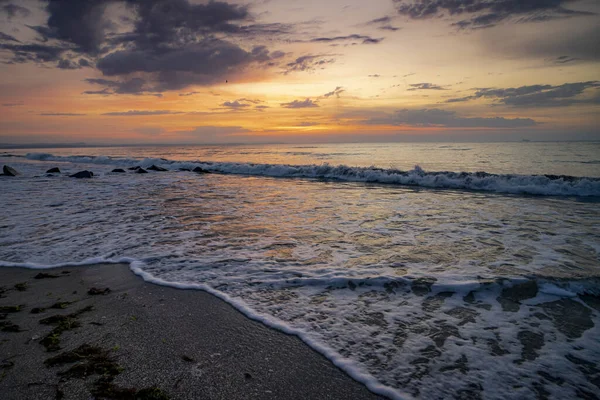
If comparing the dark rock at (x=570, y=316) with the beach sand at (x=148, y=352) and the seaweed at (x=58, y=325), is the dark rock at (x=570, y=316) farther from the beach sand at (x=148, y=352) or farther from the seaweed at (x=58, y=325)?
the seaweed at (x=58, y=325)

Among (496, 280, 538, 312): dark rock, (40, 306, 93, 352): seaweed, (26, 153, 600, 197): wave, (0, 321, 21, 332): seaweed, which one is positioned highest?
(26, 153, 600, 197): wave

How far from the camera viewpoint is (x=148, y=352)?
271 cm

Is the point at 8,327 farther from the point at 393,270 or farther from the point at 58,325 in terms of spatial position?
the point at 393,270

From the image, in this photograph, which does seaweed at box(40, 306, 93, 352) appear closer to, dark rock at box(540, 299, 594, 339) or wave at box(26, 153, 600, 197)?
dark rock at box(540, 299, 594, 339)

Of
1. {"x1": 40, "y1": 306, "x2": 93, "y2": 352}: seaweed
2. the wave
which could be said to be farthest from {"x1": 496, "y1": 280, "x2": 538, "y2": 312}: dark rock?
the wave

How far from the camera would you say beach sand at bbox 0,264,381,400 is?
7.43 feet

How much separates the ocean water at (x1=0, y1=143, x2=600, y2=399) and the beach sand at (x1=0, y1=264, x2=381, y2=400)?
0.26 m

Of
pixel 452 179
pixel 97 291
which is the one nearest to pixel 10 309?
pixel 97 291

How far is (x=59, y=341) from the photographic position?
9.25 ft

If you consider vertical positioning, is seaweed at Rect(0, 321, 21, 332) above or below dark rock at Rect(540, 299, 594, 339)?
above

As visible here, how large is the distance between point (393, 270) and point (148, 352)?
3.14 meters

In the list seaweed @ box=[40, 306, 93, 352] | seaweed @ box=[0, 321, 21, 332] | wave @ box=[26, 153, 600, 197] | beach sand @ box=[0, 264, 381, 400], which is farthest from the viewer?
wave @ box=[26, 153, 600, 197]

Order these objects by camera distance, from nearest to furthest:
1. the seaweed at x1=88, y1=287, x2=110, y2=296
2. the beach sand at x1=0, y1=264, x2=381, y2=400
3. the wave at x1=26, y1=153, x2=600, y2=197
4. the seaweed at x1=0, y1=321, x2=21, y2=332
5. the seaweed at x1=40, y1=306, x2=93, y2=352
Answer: the beach sand at x1=0, y1=264, x2=381, y2=400
the seaweed at x1=40, y1=306, x2=93, y2=352
the seaweed at x1=0, y1=321, x2=21, y2=332
the seaweed at x1=88, y1=287, x2=110, y2=296
the wave at x1=26, y1=153, x2=600, y2=197

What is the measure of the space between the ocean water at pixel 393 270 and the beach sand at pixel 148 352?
0.26 m
